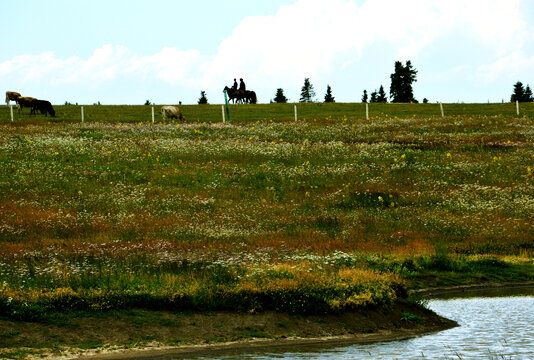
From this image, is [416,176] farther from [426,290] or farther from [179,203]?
[426,290]

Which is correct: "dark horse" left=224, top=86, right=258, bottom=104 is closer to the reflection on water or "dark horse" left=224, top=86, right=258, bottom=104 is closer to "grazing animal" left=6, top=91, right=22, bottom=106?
"grazing animal" left=6, top=91, right=22, bottom=106

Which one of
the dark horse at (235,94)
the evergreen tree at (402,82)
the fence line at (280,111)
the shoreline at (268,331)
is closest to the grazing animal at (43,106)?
the fence line at (280,111)

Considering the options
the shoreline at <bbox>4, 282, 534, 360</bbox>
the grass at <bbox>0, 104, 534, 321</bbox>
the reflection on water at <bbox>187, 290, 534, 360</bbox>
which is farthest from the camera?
the grass at <bbox>0, 104, 534, 321</bbox>

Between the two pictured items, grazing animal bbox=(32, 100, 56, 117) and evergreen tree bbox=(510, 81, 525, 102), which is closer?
grazing animal bbox=(32, 100, 56, 117)

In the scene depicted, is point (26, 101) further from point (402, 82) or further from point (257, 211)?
point (402, 82)

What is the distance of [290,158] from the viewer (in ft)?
162

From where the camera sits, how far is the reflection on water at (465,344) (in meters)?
13.9

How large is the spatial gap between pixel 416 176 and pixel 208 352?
102 feet

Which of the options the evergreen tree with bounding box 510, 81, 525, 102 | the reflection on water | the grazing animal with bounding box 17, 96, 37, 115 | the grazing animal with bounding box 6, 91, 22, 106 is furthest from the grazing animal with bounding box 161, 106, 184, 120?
the evergreen tree with bounding box 510, 81, 525, 102

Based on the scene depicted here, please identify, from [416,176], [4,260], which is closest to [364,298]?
[4,260]

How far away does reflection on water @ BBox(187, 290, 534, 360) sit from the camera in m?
13.9

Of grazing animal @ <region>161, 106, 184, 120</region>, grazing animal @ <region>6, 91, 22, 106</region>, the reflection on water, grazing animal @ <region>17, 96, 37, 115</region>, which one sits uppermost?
grazing animal @ <region>6, 91, 22, 106</region>

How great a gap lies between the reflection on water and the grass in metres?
2.21

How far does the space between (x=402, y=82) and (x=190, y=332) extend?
158m
